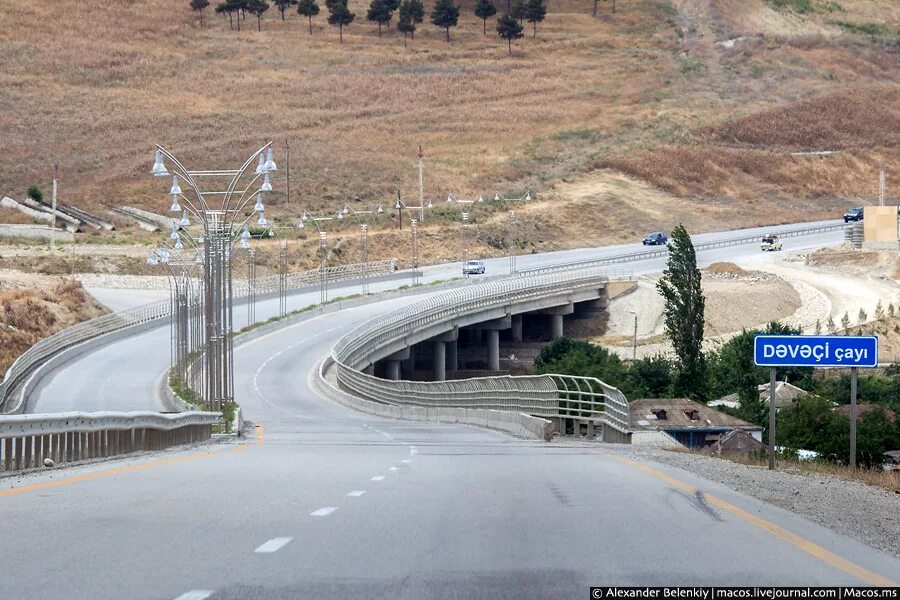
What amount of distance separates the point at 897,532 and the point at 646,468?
25.6 ft

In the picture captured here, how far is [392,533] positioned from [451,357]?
280 ft

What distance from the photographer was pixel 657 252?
114562mm

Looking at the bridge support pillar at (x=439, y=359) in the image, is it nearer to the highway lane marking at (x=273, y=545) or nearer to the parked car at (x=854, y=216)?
the parked car at (x=854, y=216)

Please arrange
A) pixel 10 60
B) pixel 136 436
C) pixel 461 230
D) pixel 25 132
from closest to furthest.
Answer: pixel 136 436 < pixel 461 230 < pixel 25 132 < pixel 10 60

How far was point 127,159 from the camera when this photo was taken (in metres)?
155

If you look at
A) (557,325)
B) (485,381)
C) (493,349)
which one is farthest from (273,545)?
(557,325)

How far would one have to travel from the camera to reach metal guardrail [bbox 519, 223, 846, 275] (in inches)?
4348

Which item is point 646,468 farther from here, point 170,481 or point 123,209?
point 123,209

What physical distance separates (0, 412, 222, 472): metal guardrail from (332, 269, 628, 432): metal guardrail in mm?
10635

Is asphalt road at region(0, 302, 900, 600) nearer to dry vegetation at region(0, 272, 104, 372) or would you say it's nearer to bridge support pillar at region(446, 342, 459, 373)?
dry vegetation at region(0, 272, 104, 372)

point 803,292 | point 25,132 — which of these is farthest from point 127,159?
point 803,292

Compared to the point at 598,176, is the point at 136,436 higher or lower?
lower

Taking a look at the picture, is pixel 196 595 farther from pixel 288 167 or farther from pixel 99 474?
pixel 288 167

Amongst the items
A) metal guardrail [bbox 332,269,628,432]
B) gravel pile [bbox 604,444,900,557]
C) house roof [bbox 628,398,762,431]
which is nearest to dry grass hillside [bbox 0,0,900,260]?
metal guardrail [bbox 332,269,628,432]
